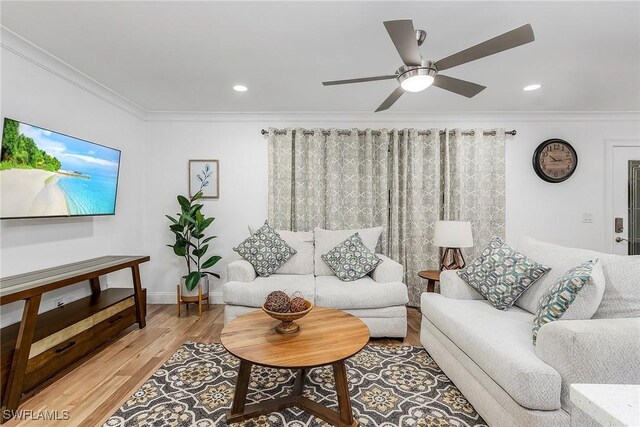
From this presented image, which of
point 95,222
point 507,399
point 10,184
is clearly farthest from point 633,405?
point 95,222

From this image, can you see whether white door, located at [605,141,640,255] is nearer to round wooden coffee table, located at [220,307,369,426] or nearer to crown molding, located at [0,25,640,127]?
crown molding, located at [0,25,640,127]

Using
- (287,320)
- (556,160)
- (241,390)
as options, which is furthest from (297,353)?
(556,160)

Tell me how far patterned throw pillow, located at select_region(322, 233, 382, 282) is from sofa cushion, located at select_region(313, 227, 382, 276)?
0.36 feet

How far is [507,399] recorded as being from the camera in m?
1.51

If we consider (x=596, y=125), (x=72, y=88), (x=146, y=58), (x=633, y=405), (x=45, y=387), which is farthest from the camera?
(x=596, y=125)

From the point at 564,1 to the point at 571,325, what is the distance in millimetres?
1830

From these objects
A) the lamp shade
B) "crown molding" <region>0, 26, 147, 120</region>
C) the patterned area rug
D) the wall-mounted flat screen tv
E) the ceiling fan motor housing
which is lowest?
the patterned area rug

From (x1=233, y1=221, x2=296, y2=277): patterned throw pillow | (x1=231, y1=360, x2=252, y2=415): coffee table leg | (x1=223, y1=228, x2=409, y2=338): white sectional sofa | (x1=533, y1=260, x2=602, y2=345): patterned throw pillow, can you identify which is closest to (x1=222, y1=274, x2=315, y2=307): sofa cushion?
(x1=223, y1=228, x2=409, y2=338): white sectional sofa

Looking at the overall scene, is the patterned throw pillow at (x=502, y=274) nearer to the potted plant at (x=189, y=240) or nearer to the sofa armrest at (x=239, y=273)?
the sofa armrest at (x=239, y=273)

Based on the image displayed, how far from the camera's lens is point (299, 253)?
136 inches

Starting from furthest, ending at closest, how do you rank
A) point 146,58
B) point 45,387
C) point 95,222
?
point 95,222, point 146,58, point 45,387

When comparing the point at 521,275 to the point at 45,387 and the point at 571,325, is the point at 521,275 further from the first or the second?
the point at 45,387

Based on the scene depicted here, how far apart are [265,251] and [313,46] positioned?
6.63 feet

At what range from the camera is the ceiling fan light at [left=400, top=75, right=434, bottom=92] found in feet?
6.05
